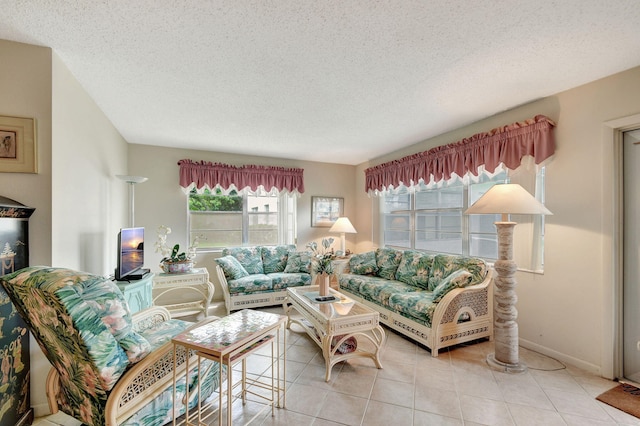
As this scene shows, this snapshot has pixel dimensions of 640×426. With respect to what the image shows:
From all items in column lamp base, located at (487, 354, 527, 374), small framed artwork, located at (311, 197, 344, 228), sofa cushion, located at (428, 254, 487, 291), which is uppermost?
small framed artwork, located at (311, 197, 344, 228)

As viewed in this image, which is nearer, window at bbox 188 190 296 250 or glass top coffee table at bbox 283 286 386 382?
glass top coffee table at bbox 283 286 386 382

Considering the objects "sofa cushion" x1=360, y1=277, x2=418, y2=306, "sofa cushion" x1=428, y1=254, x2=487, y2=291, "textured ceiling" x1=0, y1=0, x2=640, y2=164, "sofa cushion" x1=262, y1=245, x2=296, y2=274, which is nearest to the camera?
"textured ceiling" x1=0, y1=0, x2=640, y2=164

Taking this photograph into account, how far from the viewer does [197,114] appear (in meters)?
2.92

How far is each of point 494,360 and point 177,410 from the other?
2.47 metres

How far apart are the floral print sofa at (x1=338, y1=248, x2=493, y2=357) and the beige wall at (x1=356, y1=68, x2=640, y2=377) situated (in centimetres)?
42

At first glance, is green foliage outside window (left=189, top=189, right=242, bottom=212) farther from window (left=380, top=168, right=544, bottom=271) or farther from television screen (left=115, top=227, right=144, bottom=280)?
window (left=380, top=168, right=544, bottom=271)

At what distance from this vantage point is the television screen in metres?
2.50

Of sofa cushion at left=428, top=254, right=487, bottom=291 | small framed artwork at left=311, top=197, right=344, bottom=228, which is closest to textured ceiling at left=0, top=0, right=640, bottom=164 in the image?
sofa cushion at left=428, top=254, right=487, bottom=291

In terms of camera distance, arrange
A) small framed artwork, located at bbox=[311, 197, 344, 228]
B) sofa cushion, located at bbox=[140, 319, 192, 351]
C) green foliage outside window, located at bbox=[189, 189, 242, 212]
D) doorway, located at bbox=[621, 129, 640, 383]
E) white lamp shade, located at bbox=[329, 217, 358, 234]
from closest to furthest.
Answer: sofa cushion, located at bbox=[140, 319, 192, 351]
doorway, located at bbox=[621, 129, 640, 383]
green foliage outside window, located at bbox=[189, 189, 242, 212]
white lamp shade, located at bbox=[329, 217, 358, 234]
small framed artwork, located at bbox=[311, 197, 344, 228]

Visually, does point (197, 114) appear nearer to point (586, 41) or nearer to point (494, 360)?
point (586, 41)

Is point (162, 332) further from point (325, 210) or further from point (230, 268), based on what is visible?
point (325, 210)

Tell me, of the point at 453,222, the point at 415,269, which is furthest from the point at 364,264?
the point at 453,222

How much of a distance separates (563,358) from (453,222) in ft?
5.60

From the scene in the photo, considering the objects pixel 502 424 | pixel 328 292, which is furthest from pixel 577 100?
pixel 328 292
